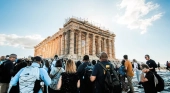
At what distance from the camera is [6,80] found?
5.29 m

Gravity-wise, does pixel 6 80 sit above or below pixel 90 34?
below

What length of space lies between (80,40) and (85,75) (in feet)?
102

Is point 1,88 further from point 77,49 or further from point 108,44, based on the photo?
point 108,44

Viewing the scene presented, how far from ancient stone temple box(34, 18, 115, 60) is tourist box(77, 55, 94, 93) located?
25407 mm

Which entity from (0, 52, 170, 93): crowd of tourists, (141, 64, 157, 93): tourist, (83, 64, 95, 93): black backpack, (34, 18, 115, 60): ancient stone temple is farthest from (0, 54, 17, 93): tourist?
(34, 18, 115, 60): ancient stone temple

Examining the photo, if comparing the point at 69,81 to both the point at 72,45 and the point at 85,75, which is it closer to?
the point at 85,75

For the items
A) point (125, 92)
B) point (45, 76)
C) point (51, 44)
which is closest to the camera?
point (45, 76)

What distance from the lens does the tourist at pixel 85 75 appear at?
5016 millimetres

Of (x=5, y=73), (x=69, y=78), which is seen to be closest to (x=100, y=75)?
(x=69, y=78)

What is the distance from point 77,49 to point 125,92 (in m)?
30.3

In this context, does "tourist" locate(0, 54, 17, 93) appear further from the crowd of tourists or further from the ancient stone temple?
the ancient stone temple

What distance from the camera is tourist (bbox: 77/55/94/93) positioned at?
5016 millimetres

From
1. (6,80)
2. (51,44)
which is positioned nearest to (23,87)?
(6,80)

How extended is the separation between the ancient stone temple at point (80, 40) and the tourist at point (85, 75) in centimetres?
2541
